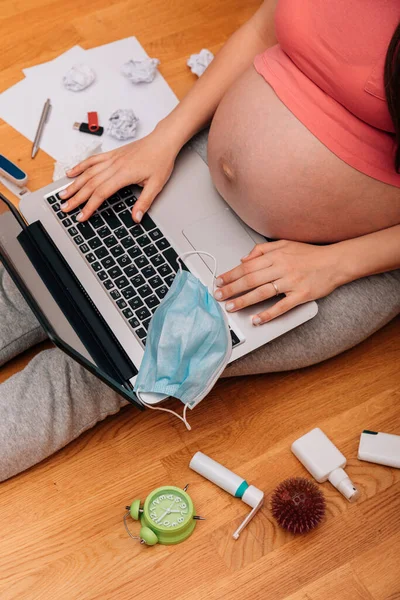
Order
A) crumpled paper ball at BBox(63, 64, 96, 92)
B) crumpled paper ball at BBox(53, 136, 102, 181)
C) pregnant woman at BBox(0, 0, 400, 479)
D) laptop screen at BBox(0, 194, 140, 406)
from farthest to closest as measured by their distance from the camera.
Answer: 1. crumpled paper ball at BBox(63, 64, 96, 92)
2. crumpled paper ball at BBox(53, 136, 102, 181)
3. pregnant woman at BBox(0, 0, 400, 479)
4. laptop screen at BBox(0, 194, 140, 406)

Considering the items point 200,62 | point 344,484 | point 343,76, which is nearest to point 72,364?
point 344,484

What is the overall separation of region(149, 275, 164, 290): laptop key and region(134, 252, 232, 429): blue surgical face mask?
0.03 meters

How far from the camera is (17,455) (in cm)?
98

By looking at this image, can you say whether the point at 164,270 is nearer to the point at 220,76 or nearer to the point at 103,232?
the point at 103,232

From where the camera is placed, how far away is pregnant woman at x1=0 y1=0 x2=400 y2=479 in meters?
0.91

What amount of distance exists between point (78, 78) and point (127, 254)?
0.49 m

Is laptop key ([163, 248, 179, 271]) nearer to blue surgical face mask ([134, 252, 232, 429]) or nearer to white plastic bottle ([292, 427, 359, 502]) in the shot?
blue surgical face mask ([134, 252, 232, 429])

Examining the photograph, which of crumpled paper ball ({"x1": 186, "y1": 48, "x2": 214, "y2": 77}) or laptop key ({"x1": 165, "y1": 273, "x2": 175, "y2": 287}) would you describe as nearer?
laptop key ({"x1": 165, "y1": 273, "x2": 175, "y2": 287})

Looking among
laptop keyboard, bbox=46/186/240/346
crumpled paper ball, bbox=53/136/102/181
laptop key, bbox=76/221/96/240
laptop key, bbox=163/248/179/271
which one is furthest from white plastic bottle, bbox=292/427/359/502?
crumpled paper ball, bbox=53/136/102/181

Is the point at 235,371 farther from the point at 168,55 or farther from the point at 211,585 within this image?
the point at 168,55

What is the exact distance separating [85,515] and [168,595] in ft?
0.55

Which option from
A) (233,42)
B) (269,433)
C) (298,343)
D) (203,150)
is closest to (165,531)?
(269,433)

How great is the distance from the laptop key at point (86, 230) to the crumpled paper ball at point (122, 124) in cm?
30

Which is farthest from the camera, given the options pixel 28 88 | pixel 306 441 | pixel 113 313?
pixel 28 88
